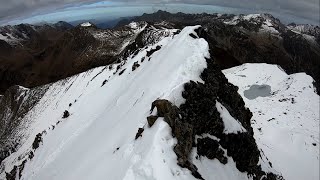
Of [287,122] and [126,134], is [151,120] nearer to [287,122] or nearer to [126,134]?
[126,134]

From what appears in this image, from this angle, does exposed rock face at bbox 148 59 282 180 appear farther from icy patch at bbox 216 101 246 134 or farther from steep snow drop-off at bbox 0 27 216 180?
steep snow drop-off at bbox 0 27 216 180

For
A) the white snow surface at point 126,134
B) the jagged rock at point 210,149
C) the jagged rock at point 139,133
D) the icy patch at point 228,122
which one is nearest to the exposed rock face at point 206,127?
the jagged rock at point 210,149

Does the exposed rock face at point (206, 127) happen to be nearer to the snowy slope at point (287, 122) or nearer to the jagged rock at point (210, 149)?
the jagged rock at point (210, 149)

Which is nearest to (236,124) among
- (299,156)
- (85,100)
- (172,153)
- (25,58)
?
(172,153)

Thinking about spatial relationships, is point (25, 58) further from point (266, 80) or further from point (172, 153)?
point (172, 153)

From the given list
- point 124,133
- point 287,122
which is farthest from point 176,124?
point 287,122

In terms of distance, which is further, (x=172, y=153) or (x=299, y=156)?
(x=299, y=156)
